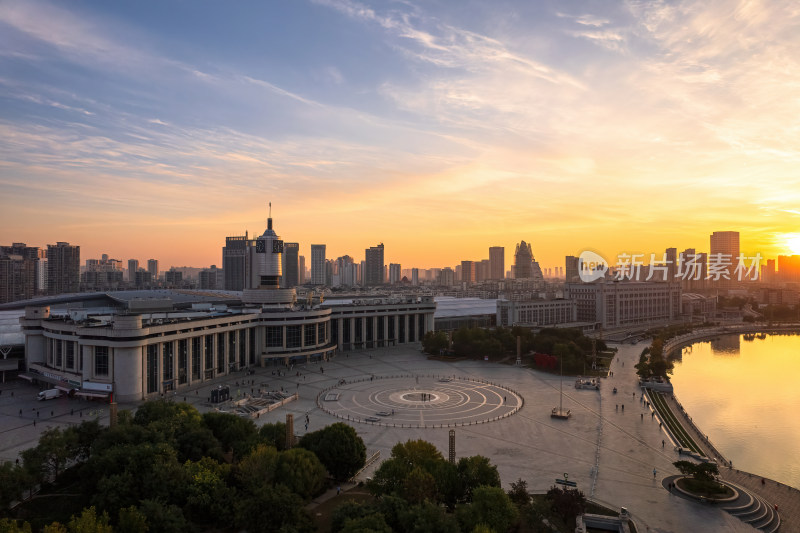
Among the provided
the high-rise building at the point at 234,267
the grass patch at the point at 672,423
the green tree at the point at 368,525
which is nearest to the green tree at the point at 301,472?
the green tree at the point at 368,525

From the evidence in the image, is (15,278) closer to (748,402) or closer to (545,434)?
(545,434)

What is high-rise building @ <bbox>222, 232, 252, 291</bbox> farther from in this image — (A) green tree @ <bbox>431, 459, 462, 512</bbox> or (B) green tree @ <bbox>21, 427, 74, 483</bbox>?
(A) green tree @ <bbox>431, 459, 462, 512</bbox>

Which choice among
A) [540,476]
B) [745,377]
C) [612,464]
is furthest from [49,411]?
[745,377]

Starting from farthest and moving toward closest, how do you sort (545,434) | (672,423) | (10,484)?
(672,423)
(545,434)
(10,484)

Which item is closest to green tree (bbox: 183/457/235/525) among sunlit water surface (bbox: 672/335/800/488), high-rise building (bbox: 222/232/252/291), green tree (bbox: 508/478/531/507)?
green tree (bbox: 508/478/531/507)

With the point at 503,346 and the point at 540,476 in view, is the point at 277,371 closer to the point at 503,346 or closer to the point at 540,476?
the point at 503,346

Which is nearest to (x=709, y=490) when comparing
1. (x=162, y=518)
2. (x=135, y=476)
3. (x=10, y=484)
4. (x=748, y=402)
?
(x=162, y=518)
